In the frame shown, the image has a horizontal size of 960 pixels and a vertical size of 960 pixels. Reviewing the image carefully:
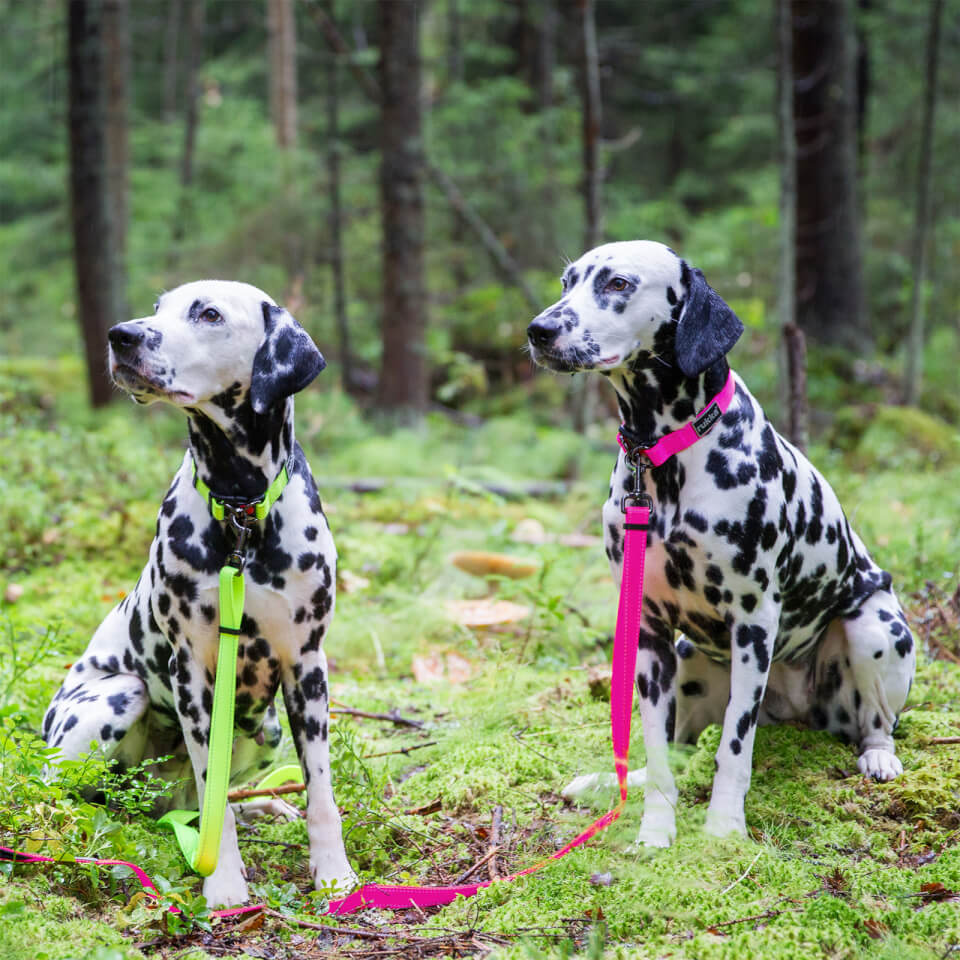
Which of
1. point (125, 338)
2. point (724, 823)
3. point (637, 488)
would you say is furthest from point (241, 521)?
point (724, 823)

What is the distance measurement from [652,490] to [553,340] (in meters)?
0.67

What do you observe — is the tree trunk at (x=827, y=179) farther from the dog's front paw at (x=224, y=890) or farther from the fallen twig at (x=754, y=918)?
the dog's front paw at (x=224, y=890)

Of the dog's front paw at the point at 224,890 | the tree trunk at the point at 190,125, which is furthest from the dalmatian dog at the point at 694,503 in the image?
the tree trunk at the point at 190,125

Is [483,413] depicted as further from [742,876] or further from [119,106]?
[742,876]

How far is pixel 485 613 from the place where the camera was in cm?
591

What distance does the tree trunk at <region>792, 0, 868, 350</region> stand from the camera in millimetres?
13125

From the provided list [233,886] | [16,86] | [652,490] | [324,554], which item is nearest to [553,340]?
[652,490]

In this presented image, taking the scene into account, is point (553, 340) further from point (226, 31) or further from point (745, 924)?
point (226, 31)

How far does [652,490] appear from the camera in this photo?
344 centimetres

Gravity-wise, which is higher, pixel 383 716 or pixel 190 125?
pixel 190 125

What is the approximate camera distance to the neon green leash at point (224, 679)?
3.12 meters

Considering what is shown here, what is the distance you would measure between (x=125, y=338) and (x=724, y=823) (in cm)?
259

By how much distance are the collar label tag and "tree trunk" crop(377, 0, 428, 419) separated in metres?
8.32

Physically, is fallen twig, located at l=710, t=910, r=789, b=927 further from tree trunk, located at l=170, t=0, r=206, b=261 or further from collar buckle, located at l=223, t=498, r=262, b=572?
tree trunk, located at l=170, t=0, r=206, b=261
